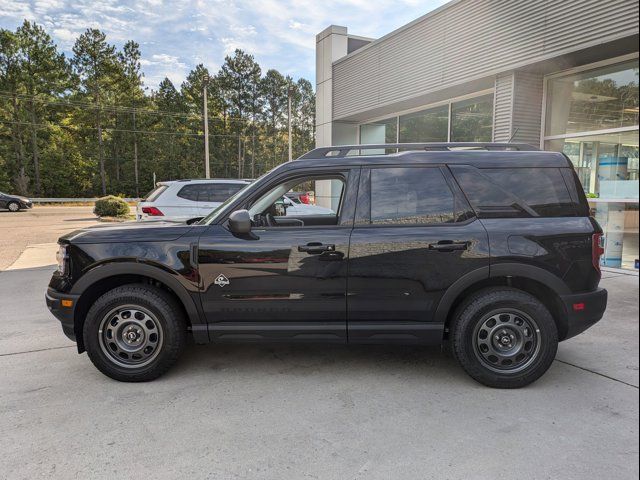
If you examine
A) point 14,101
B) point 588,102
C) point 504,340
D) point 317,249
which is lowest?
point 504,340

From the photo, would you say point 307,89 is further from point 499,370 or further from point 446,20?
point 499,370

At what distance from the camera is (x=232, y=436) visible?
298cm

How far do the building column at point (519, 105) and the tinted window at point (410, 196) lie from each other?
6407mm

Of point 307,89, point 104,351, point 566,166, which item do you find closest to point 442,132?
point 566,166

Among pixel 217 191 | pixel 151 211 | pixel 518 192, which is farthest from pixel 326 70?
pixel 518 192

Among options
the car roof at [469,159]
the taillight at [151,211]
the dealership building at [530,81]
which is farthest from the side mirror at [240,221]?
Result: the taillight at [151,211]

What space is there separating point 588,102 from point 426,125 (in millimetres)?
4648

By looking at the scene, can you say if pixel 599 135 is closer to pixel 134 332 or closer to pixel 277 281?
pixel 277 281

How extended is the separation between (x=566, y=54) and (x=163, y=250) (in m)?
7.92

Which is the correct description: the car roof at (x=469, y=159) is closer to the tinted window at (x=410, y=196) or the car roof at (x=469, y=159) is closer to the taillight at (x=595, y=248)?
the tinted window at (x=410, y=196)

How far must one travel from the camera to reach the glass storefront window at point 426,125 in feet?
39.8

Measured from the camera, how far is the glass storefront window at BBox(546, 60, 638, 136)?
8023 mm

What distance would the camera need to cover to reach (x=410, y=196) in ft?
12.5

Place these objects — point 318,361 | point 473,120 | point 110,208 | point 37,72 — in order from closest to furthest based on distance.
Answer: point 318,361
point 473,120
point 110,208
point 37,72
